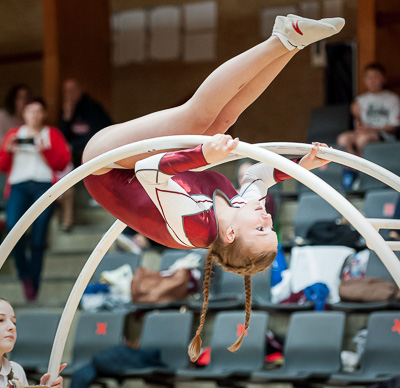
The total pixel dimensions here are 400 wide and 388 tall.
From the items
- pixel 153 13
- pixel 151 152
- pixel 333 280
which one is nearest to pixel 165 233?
pixel 151 152

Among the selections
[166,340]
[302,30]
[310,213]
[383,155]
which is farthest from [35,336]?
[302,30]

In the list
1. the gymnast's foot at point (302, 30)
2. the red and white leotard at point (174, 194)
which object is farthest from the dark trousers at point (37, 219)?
the gymnast's foot at point (302, 30)

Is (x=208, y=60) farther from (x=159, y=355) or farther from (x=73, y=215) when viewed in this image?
(x=159, y=355)

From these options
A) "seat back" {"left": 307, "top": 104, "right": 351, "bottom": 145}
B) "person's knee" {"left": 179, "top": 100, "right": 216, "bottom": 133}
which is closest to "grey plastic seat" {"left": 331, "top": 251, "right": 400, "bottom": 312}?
"seat back" {"left": 307, "top": 104, "right": 351, "bottom": 145}

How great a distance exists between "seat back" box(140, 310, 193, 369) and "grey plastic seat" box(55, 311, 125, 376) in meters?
0.22

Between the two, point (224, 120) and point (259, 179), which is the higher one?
point (224, 120)

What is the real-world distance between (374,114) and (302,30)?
4409 mm

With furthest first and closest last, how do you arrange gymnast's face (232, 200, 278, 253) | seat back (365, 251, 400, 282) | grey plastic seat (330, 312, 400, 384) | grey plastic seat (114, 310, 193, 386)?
seat back (365, 251, 400, 282)
grey plastic seat (114, 310, 193, 386)
grey plastic seat (330, 312, 400, 384)
gymnast's face (232, 200, 278, 253)

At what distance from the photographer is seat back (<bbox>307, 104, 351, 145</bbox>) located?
736 cm

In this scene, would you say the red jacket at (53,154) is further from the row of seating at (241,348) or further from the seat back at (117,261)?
the row of seating at (241,348)

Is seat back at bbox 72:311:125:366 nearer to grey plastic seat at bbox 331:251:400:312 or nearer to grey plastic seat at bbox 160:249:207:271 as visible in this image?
grey plastic seat at bbox 160:249:207:271

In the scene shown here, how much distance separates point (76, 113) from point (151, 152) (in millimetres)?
4778

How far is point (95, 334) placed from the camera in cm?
592

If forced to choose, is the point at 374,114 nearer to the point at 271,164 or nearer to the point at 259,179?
the point at 259,179
